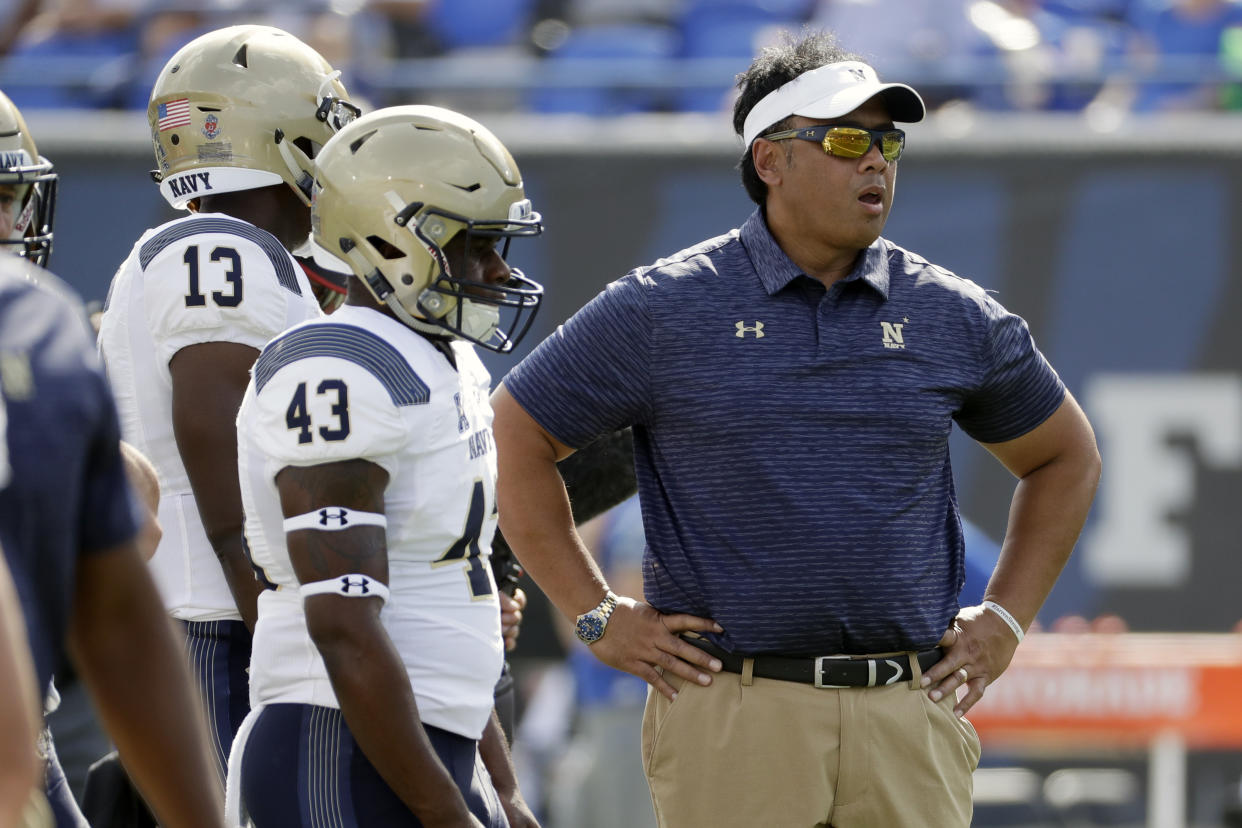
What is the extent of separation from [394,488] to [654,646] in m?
0.98

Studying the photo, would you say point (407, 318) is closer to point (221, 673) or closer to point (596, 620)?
point (221, 673)

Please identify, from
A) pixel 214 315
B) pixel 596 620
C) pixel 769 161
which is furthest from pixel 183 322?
pixel 769 161

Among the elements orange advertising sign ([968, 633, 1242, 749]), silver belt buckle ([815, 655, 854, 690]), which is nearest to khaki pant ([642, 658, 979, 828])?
silver belt buckle ([815, 655, 854, 690])

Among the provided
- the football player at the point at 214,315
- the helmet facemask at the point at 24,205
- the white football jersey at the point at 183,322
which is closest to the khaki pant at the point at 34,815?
the football player at the point at 214,315

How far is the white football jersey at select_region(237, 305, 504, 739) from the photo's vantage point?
95.4 inches

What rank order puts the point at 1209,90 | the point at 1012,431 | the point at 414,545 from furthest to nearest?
the point at 1209,90, the point at 1012,431, the point at 414,545

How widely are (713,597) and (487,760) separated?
1.96ft

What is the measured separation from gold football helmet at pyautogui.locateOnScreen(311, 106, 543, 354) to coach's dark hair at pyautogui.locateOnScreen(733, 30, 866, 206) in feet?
3.06

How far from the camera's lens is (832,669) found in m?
3.19

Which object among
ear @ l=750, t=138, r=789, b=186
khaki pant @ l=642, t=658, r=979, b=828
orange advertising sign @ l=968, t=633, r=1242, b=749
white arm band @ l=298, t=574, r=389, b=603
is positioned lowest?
orange advertising sign @ l=968, t=633, r=1242, b=749

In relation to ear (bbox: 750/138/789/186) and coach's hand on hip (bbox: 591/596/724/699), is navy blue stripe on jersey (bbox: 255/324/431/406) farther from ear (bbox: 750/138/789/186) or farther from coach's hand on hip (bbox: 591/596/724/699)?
ear (bbox: 750/138/789/186)

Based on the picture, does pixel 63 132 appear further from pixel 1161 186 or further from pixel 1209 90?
pixel 1209 90

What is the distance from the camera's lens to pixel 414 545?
2518 mm

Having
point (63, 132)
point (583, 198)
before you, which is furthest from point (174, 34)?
point (583, 198)
